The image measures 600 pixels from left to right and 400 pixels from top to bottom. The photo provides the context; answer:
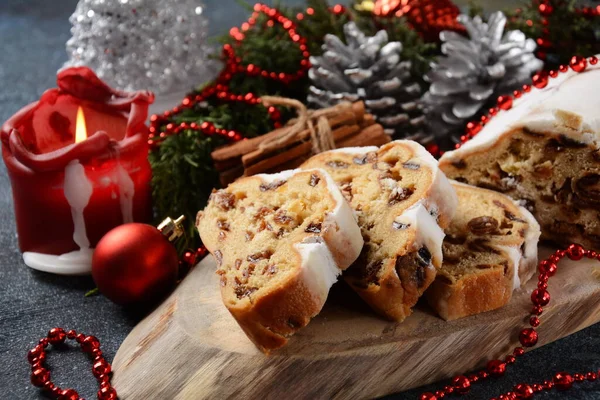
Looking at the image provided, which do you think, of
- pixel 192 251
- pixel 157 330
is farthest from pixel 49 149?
pixel 157 330

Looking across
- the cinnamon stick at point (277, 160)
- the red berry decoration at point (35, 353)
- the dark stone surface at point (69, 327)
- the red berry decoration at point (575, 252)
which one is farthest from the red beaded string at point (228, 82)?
the red berry decoration at point (575, 252)

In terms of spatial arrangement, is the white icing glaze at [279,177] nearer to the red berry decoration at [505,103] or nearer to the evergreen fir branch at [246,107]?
the evergreen fir branch at [246,107]

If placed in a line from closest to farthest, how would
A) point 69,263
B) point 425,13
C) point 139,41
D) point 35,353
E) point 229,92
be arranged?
1. point 35,353
2. point 69,263
3. point 139,41
4. point 229,92
5. point 425,13

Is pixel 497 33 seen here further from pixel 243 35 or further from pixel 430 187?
pixel 430 187

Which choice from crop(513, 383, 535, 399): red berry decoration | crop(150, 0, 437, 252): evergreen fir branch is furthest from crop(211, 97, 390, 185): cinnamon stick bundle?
crop(513, 383, 535, 399): red berry decoration

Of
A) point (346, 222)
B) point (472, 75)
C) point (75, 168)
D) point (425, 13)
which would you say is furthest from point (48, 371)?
point (425, 13)

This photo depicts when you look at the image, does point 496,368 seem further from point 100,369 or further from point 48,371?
point 48,371

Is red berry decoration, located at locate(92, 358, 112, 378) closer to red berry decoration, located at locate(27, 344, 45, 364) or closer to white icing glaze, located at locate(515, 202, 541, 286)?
red berry decoration, located at locate(27, 344, 45, 364)
